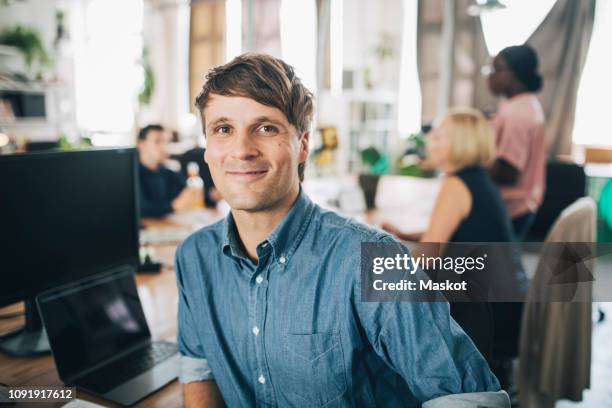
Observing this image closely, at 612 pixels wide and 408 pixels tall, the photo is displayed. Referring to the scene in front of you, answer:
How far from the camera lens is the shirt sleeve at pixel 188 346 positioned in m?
1.03

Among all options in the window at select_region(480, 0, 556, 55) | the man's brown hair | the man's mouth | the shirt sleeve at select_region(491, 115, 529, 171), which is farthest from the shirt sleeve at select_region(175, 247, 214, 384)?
the window at select_region(480, 0, 556, 55)

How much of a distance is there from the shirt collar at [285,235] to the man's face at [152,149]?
2297 millimetres

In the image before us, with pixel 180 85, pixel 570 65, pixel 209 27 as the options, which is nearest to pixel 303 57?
pixel 209 27

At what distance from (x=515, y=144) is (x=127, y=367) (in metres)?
2.00

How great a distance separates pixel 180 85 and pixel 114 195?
722 cm

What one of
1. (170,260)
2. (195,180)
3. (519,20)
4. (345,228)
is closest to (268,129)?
(345,228)

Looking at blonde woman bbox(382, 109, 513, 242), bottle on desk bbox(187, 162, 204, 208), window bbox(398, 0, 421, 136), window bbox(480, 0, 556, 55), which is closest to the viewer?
blonde woman bbox(382, 109, 513, 242)

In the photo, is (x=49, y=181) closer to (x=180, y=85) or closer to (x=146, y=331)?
(x=146, y=331)

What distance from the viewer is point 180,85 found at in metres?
8.11

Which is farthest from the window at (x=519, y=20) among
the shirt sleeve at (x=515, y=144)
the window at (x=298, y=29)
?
the shirt sleeve at (x=515, y=144)

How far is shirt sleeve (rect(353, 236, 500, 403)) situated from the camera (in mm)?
827

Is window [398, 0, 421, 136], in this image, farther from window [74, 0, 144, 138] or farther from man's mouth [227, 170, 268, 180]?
man's mouth [227, 170, 268, 180]

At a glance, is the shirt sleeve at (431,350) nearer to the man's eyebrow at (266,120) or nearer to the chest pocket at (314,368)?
the chest pocket at (314,368)

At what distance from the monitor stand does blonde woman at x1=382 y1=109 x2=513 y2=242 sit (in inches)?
50.4
